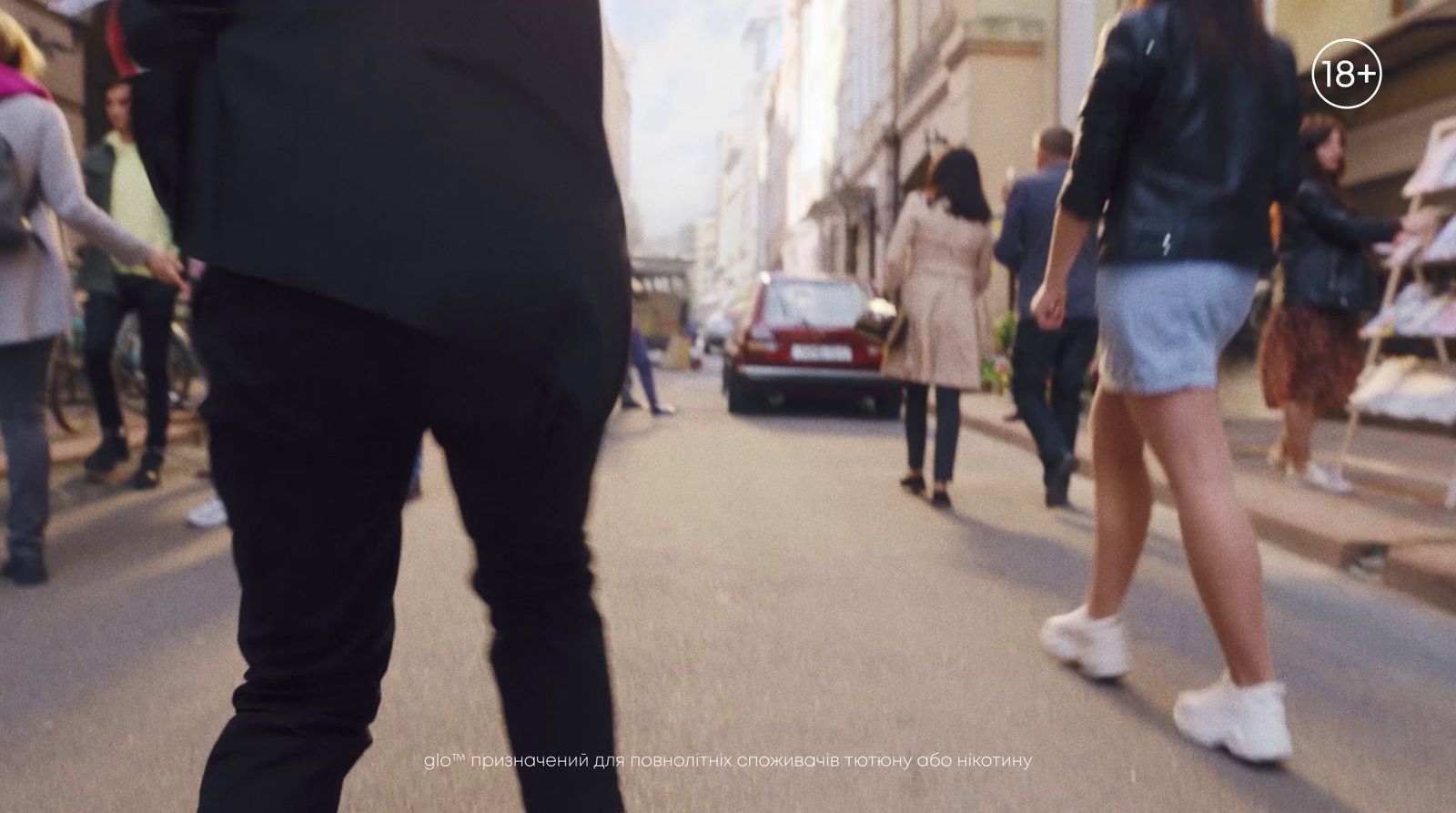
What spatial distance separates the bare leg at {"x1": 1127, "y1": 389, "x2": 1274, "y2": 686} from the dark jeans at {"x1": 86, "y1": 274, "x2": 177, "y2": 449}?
186 inches

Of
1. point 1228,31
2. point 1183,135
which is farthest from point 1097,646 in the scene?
point 1228,31

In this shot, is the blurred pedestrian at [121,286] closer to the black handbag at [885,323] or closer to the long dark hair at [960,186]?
the black handbag at [885,323]

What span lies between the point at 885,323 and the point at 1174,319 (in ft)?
13.4

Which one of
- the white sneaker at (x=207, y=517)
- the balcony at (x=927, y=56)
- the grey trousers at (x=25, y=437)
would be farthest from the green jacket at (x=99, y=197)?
the balcony at (x=927, y=56)

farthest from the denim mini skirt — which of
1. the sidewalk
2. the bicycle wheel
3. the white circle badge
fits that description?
the bicycle wheel

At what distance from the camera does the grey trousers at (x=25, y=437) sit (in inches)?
167

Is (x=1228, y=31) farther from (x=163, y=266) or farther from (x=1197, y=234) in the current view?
(x=163, y=266)

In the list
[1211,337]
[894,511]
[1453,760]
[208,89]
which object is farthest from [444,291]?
[894,511]

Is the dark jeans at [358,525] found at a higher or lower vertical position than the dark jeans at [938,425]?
higher

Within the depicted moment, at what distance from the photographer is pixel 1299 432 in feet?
21.7

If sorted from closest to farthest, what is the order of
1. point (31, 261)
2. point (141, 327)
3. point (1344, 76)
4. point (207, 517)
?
point (31, 261)
point (207, 517)
point (141, 327)
point (1344, 76)

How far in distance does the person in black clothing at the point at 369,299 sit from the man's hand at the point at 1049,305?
1.87 meters

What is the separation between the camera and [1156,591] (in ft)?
14.5

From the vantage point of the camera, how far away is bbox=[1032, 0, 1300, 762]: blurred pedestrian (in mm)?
2771
